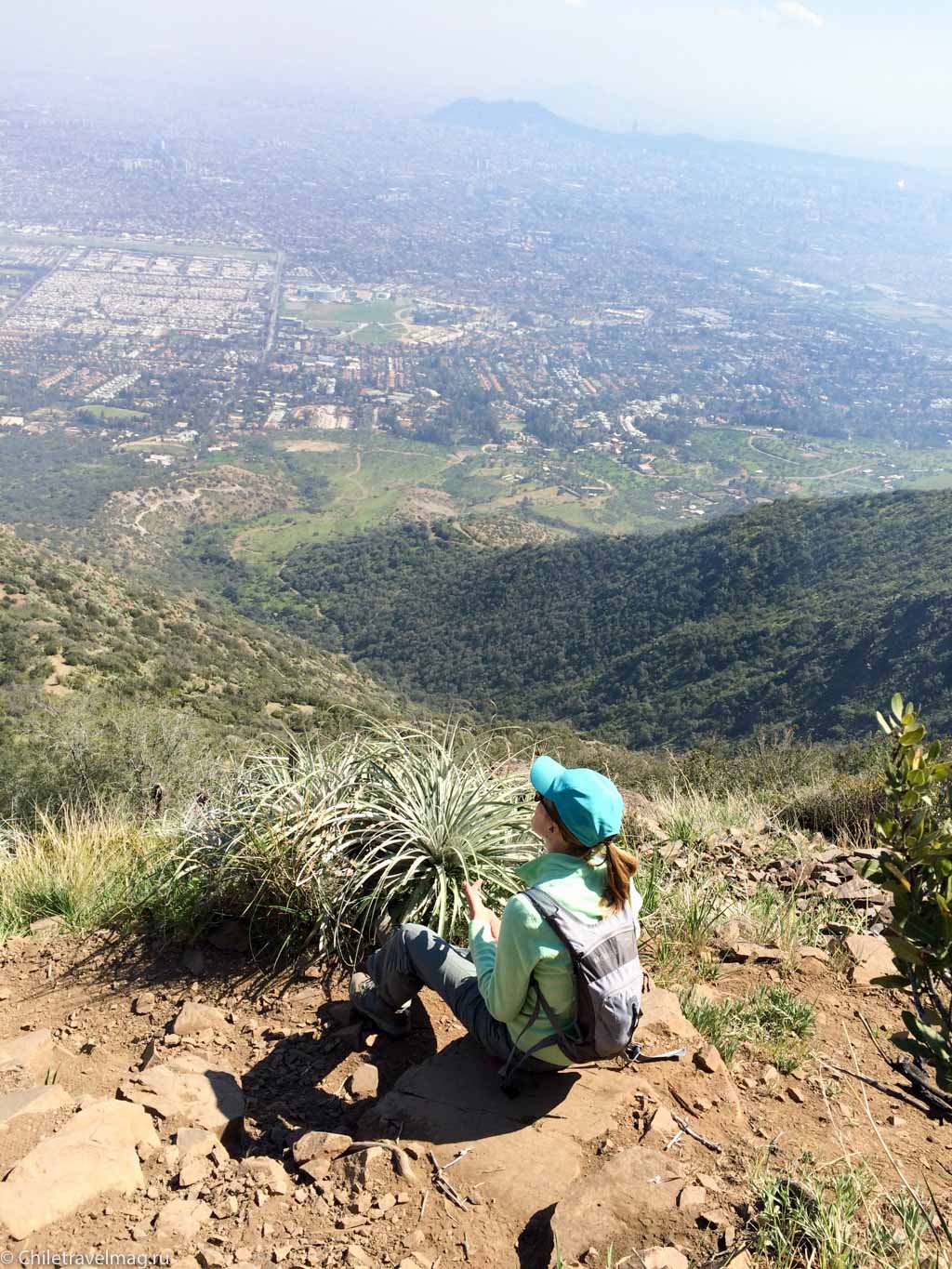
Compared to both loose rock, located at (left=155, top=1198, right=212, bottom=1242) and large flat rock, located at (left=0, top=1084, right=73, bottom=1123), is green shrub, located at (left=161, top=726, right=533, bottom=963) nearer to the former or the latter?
large flat rock, located at (left=0, top=1084, right=73, bottom=1123)

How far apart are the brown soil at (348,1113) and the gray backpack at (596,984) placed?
26 centimetres

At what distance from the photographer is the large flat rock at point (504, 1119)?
6.91 ft

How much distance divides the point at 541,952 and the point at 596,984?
0.17 meters

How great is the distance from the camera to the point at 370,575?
59.1 metres

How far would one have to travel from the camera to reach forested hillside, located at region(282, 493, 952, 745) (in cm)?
2927

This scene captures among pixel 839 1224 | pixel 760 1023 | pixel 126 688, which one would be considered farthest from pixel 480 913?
pixel 126 688

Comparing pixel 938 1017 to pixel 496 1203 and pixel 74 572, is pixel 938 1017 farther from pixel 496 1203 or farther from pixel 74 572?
pixel 74 572

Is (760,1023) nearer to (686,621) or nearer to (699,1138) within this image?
(699,1138)

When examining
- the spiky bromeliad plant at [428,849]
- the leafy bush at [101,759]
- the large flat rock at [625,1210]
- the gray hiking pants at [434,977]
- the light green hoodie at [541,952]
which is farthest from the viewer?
the leafy bush at [101,759]

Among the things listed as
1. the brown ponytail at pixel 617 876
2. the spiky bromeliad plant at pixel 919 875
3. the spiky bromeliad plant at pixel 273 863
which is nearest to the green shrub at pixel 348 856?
the spiky bromeliad plant at pixel 273 863

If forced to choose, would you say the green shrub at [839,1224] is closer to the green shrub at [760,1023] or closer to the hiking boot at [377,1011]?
the green shrub at [760,1023]

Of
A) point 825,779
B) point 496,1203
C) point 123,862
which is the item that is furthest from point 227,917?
point 825,779

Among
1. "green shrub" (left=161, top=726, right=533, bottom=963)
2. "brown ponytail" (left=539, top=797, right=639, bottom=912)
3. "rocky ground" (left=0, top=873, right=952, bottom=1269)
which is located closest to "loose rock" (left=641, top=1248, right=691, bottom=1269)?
"rocky ground" (left=0, top=873, right=952, bottom=1269)

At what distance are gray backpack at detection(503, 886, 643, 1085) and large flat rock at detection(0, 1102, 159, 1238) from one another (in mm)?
1137
